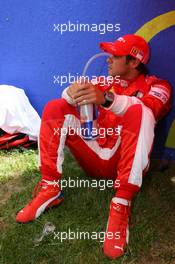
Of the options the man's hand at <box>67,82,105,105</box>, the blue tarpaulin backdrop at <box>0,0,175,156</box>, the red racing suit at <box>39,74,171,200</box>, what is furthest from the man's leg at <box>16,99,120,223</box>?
the blue tarpaulin backdrop at <box>0,0,175,156</box>

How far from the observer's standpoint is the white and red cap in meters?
3.02

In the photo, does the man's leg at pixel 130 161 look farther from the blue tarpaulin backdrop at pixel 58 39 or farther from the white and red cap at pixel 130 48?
the blue tarpaulin backdrop at pixel 58 39

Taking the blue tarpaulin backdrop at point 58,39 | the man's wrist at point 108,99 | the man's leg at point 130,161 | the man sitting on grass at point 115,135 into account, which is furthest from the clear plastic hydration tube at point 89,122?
the blue tarpaulin backdrop at point 58,39

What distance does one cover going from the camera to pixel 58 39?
3.71 meters

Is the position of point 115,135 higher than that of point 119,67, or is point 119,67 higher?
point 119,67

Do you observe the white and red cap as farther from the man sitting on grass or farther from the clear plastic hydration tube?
the clear plastic hydration tube

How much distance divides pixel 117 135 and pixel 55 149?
41 centimetres

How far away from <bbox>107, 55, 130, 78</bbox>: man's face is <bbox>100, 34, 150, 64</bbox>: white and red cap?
47mm

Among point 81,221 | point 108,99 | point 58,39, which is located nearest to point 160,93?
point 108,99

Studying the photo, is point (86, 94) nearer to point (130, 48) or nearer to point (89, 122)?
point (89, 122)

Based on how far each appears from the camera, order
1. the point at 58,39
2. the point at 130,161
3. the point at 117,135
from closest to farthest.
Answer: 1. the point at 130,161
2. the point at 117,135
3. the point at 58,39

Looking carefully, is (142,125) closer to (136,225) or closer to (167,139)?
(136,225)

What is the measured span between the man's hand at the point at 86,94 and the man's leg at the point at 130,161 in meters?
0.19

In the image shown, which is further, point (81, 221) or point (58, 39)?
point (58, 39)
